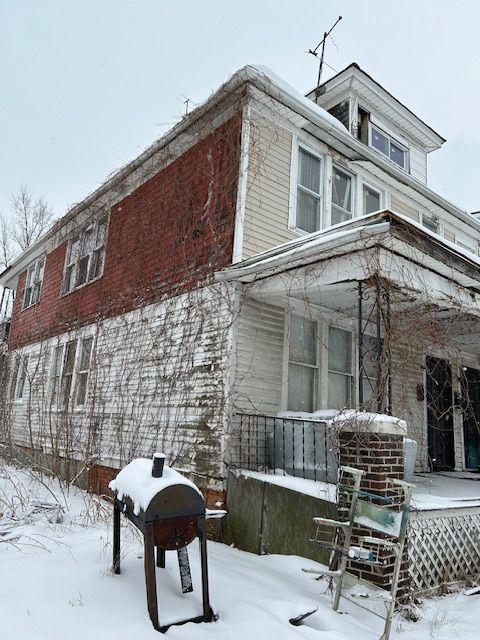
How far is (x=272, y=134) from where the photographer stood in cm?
823

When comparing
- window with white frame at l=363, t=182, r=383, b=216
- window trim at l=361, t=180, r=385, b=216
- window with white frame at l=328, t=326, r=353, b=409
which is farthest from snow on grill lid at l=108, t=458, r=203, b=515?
window with white frame at l=363, t=182, r=383, b=216

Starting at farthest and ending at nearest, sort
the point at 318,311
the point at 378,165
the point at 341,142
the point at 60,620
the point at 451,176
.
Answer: the point at 451,176 < the point at 378,165 < the point at 341,142 < the point at 318,311 < the point at 60,620

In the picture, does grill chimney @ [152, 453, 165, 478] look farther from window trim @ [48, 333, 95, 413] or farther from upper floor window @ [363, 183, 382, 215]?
upper floor window @ [363, 183, 382, 215]

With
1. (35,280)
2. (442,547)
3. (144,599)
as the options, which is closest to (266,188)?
(442,547)

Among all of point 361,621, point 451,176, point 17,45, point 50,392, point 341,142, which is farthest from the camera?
point 451,176

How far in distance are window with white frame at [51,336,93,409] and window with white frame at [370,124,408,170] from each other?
27.0 ft

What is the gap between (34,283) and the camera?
15.4 meters

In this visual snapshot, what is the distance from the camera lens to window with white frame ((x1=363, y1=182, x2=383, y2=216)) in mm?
9961

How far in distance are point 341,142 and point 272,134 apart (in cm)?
157

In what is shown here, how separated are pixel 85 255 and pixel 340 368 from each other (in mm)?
7412

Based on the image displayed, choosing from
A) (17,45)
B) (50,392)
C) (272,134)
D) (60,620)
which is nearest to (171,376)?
(272,134)

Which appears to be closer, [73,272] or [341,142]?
[341,142]

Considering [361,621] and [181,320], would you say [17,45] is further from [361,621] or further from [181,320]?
[361,621]

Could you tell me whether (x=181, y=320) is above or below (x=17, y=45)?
below
